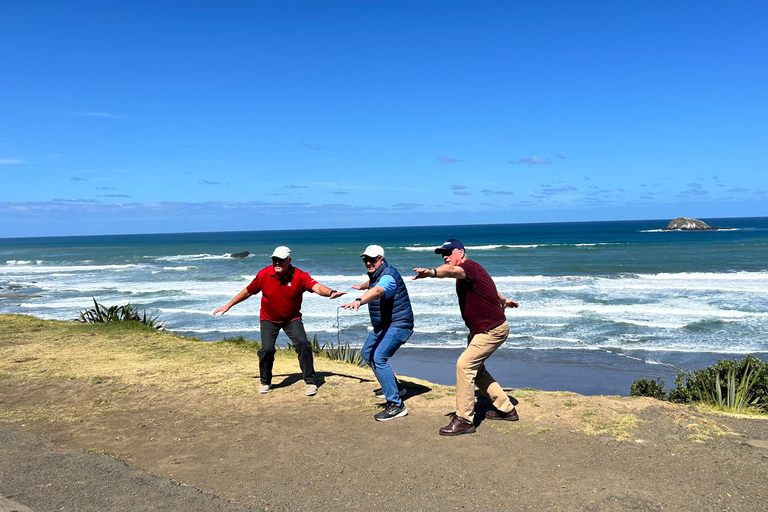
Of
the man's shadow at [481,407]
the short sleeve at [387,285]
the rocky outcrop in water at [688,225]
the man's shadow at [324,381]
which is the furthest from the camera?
the rocky outcrop in water at [688,225]

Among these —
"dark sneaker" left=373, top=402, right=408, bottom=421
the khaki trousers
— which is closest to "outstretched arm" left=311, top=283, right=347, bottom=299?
"dark sneaker" left=373, top=402, right=408, bottom=421

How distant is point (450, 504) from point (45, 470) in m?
3.18

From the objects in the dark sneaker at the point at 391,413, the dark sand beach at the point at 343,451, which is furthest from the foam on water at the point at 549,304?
the dark sneaker at the point at 391,413

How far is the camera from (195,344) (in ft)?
34.1

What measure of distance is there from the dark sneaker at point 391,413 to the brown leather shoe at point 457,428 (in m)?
0.61

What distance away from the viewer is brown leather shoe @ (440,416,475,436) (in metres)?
5.37

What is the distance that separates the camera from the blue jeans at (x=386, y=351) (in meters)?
5.75

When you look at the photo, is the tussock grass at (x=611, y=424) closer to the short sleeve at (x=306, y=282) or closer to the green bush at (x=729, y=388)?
the green bush at (x=729, y=388)

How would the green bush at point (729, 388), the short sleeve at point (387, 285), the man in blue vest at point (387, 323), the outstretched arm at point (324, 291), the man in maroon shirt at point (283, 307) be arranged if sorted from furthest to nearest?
the man in maroon shirt at point (283, 307)
the outstretched arm at point (324, 291)
the green bush at point (729, 388)
the man in blue vest at point (387, 323)
the short sleeve at point (387, 285)

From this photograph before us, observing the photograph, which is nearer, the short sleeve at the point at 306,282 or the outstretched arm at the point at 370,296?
the outstretched arm at the point at 370,296

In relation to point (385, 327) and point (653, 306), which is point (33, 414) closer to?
point (385, 327)

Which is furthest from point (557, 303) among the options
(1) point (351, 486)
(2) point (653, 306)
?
(1) point (351, 486)

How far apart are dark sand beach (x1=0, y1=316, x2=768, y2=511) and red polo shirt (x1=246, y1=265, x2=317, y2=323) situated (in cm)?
99

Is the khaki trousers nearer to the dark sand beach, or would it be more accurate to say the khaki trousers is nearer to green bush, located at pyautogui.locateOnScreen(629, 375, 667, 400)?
the dark sand beach
